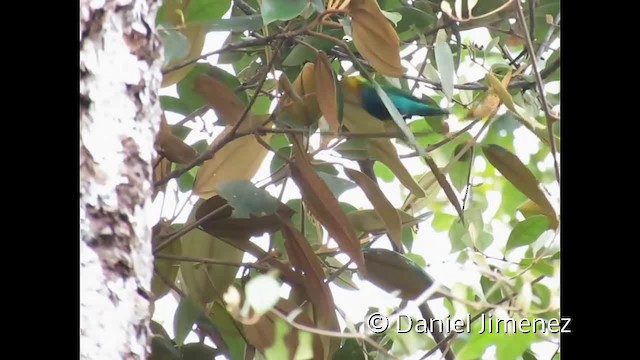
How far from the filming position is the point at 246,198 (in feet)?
2.53

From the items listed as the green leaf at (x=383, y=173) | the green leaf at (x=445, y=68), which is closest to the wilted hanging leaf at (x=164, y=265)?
the green leaf at (x=445, y=68)

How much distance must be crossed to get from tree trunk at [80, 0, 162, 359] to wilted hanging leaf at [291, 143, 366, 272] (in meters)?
0.24

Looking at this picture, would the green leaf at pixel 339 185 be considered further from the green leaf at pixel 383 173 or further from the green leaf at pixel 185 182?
the green leaf at pixel 383 173

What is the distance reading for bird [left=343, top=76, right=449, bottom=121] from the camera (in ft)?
2.72

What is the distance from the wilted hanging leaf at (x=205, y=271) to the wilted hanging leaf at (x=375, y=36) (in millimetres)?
252

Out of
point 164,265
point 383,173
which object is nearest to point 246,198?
point 164,265

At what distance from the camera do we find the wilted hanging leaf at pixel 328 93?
2.48ft

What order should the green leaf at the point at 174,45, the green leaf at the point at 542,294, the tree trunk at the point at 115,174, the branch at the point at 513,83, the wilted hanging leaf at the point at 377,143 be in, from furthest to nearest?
the branch at the point at 513,83 < the wilted hanging leaf at the point at 377,143 < the green leaf at the point at 174,45 < the green leaf at the point at 542,294 < the tree trunk at the point at 115,174

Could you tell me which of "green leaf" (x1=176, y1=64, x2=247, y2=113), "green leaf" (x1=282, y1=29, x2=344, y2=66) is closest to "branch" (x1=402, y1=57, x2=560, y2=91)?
"green leaf" (x1=282, y1=29, x2=344, y2=66)

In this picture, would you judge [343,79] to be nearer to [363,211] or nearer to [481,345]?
[363,211]
